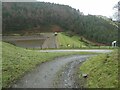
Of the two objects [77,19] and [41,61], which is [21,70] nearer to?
[41,61]

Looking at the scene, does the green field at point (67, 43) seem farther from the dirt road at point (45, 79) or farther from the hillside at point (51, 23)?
the dirt road at point (45, 79)

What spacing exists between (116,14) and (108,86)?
925 cm

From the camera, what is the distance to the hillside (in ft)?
270

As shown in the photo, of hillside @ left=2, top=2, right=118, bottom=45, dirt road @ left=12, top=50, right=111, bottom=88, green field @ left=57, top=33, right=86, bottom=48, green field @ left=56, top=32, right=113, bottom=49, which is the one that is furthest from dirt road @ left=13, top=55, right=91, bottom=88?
hillside @ left=2, top=2, right=118, bottom=45

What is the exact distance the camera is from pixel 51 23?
94.1 metres

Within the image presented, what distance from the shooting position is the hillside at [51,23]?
270ft

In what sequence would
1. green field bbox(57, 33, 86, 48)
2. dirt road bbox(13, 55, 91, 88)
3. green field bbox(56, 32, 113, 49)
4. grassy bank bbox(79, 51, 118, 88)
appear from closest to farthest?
1. grassy bank bbox(79, 51, 118, 88)
2. dirt road bbox(13, 55, 91, 88)
3. green field bbox(56, 32, 113, 49)
4. green field bbox(57, 33, 86, 48)

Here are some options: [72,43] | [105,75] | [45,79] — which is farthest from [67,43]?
[105,75]

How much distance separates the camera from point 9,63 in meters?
18.0

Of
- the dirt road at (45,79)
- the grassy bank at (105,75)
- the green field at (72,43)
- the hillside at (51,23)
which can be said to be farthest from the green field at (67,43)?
the grassy bank at (105,75)

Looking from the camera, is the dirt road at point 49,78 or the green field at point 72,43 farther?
the green field at point 72,43

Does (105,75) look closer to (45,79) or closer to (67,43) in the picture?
(45,79)

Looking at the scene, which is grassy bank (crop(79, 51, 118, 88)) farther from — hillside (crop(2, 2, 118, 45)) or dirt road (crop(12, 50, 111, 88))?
hillside (crop(2, 2, 118, 45))

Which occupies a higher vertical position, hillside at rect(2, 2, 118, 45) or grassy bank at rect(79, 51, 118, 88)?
hillside at rect(2, 2, 118, 45)
